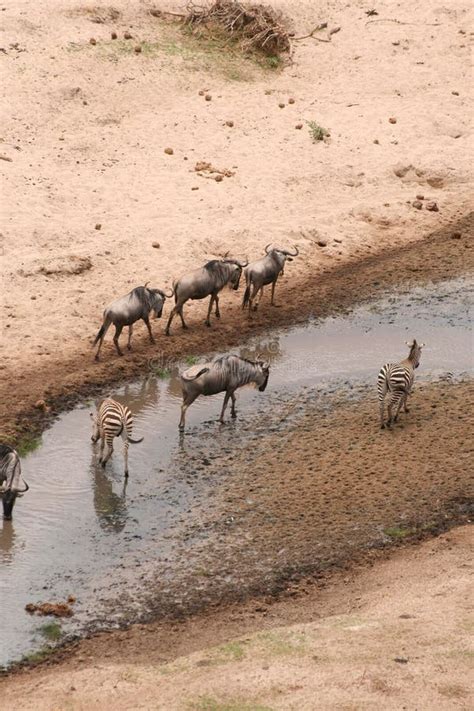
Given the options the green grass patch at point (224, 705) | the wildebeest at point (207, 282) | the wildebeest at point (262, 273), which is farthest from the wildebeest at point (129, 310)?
the green grass patch at point (224, 705)

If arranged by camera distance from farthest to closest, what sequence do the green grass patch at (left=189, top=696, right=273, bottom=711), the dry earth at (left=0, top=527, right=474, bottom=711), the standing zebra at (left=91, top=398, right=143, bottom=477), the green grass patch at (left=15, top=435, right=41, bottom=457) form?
the green grass patch at (left=15, top=435, right=41, bottom=457), the standing zebra at (left=91, top=398, right=143, bottom=477), the dry earth at (left=0, top=527, right=474, bottom=711), the green grass patch at (left=189, top=696, right=273, bottom=711)

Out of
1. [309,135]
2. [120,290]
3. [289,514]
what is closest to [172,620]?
[289,514]

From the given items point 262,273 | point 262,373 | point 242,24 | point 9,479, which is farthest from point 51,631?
point 242,24

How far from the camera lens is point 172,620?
14.5m

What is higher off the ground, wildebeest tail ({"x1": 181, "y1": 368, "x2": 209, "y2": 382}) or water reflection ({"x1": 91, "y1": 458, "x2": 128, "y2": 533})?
wildebeest tail ({"x1": 181, "y1": 368, "x2": 209, "y2": 382})

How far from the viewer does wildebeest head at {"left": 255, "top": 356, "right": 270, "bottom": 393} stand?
19.9 meters

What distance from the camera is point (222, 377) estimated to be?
63.6 feet

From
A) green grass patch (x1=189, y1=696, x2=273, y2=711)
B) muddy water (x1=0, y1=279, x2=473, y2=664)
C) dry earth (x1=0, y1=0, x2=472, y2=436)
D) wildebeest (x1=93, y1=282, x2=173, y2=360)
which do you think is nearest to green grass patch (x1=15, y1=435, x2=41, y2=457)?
muddy water (x1=0, y1=279, x2=473, y2=664)

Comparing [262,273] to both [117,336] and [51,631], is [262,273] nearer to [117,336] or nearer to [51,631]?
[117,336]

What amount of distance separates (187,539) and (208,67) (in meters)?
16.9

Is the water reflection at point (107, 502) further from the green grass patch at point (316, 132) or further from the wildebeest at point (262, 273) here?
the green grass patch at point (316, 132)

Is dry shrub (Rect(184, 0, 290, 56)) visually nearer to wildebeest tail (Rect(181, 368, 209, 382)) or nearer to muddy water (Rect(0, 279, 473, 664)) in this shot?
muddy water (Rect(0, 279, 473, 664))

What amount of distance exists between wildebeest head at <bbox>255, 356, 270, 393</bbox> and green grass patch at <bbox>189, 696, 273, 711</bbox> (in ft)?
26.4

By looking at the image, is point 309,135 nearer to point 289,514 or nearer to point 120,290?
point 120,290
